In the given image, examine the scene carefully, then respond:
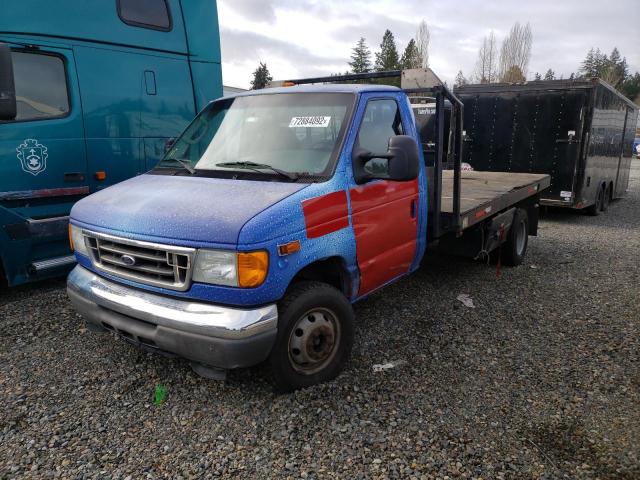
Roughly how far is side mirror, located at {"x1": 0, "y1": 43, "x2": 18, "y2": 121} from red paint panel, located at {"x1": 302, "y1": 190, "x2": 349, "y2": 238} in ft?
9.22

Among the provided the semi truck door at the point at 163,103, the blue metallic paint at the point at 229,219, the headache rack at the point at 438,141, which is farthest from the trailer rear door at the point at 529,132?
the blue metallic paint at the point at 229,219

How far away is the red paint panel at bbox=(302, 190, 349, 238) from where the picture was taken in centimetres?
314

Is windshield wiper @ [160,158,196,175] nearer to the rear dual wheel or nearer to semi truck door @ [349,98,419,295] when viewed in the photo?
semi truck door @ [349,98,419,295]

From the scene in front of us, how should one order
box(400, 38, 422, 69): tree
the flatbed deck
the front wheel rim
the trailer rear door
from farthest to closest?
box(400, 38, 422, 69): tree → the trailer rear door → the flatbed deck → the front wheel rim

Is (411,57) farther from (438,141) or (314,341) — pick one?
(314,341)

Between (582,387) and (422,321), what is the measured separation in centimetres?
152

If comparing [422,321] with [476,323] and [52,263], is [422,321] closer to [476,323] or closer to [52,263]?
[476,323]

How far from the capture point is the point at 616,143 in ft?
40.2

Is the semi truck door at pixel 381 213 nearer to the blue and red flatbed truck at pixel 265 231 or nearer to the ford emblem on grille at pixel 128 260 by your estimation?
the blue and red flatbed truck at pixel 265 231

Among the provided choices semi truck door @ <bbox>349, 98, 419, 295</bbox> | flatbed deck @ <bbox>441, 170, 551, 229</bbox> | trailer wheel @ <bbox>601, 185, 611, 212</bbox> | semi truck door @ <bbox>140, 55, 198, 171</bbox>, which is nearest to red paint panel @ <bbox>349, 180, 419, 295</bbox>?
semi truck door @ <bbox>349, 98, 419, 295</bbox>

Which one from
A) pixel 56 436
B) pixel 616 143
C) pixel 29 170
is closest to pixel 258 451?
pixel 56 436

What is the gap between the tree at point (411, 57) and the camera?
5147 centimetres

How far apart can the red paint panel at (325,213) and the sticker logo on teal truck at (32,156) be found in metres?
3.26

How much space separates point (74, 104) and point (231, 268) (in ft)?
11.3
